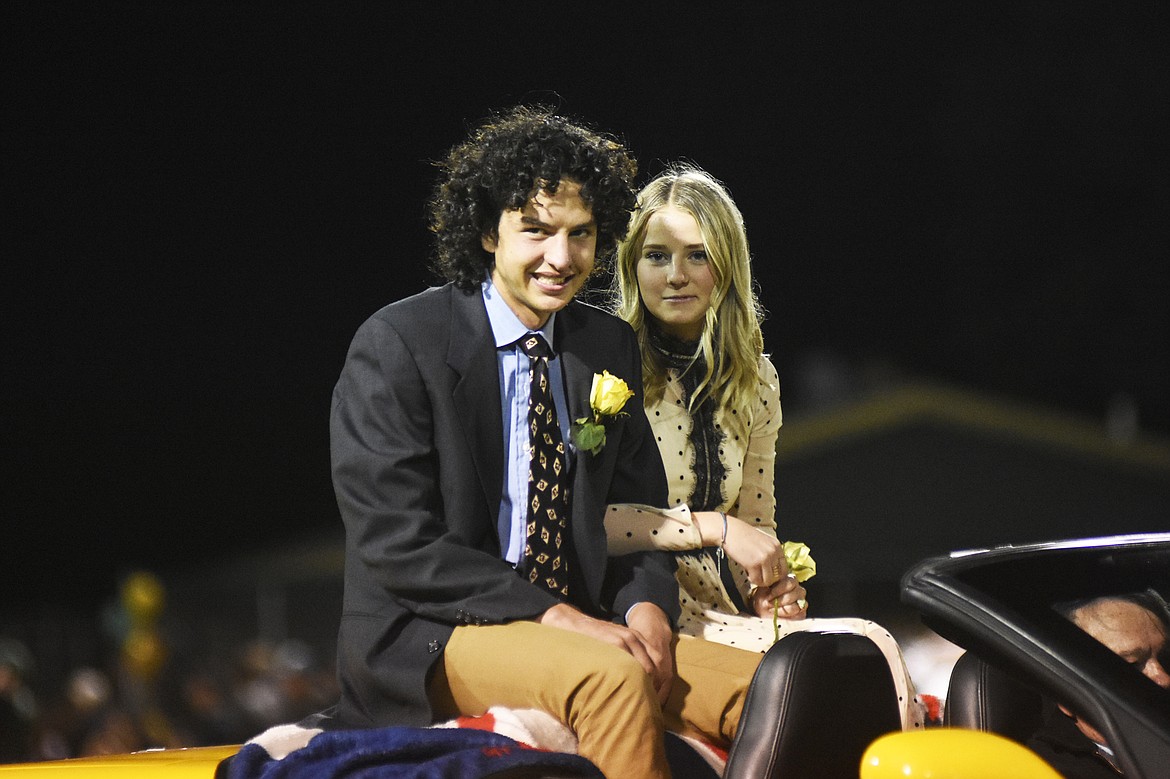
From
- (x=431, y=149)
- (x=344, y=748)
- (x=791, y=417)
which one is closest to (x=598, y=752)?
(x=344, y=748)

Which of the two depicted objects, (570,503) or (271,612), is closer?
(570,503)

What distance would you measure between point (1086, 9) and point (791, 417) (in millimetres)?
5577

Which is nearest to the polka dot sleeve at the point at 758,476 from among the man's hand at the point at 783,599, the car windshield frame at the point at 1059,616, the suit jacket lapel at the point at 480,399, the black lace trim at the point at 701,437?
the black lace trim at the point at 701,437

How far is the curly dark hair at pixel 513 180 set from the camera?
10.2 ft

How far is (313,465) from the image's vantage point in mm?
13586

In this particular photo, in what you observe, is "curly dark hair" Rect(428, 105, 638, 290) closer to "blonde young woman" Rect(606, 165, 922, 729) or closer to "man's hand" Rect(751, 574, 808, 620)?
"blonde young woman" Rect(606, 165, 922, 729)

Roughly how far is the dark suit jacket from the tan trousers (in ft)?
0.22

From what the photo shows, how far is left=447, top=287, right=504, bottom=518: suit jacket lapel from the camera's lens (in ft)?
9.78

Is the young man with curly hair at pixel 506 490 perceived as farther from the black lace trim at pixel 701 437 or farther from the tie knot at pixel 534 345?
the black lace trim at pixel 701 437

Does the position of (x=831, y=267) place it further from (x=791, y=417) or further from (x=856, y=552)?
(x=856, y=552)

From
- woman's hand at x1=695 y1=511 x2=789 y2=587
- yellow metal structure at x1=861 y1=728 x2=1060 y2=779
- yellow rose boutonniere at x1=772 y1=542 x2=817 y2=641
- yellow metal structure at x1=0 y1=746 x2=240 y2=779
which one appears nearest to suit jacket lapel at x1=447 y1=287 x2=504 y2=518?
woman's hand at x1=695 y1=511 x2=789 y2=587

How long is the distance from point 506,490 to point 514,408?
0.18m

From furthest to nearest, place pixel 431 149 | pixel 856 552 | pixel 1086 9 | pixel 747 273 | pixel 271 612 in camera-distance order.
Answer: pixel 1086 9 < pixel 856 552 < pixel 271 612 < pixel 431 149 < pixel 747 273

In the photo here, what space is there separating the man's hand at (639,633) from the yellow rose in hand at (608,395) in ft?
1.40
